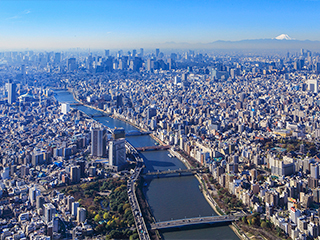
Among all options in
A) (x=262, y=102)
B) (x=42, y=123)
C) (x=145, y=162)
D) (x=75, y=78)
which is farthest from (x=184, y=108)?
(x=75, y=78)

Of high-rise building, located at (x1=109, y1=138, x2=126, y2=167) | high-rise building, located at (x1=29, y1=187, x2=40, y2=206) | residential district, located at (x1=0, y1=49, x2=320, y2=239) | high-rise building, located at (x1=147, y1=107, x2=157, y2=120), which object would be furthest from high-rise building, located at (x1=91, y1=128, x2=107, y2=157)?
high-rise building, located at (x1=147, y1=107, x2=157, y2=120)

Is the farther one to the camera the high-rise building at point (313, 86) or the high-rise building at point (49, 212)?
the high-rise building at point (313, 86)

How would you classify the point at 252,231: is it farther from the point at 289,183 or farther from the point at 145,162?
the point at 145,162

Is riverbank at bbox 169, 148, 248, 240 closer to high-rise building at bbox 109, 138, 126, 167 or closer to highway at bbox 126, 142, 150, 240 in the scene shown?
highway at bbox 126, 142, 150, 240

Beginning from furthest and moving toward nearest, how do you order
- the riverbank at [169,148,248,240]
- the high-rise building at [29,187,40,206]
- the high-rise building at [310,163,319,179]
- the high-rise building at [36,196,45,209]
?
the high-rise building at [310,163,319,179]
the high-rise building at [29,187,40,206]
the high-rise building at [36,196,45,209]
the riverbank at [169,148,248,240]

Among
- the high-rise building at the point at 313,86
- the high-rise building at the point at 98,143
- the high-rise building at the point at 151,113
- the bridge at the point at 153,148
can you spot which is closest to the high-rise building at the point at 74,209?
the high-rise building at the point at 98,143

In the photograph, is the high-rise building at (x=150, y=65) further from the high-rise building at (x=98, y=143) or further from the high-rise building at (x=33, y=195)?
the high-rise building at (x=33, y=195)
